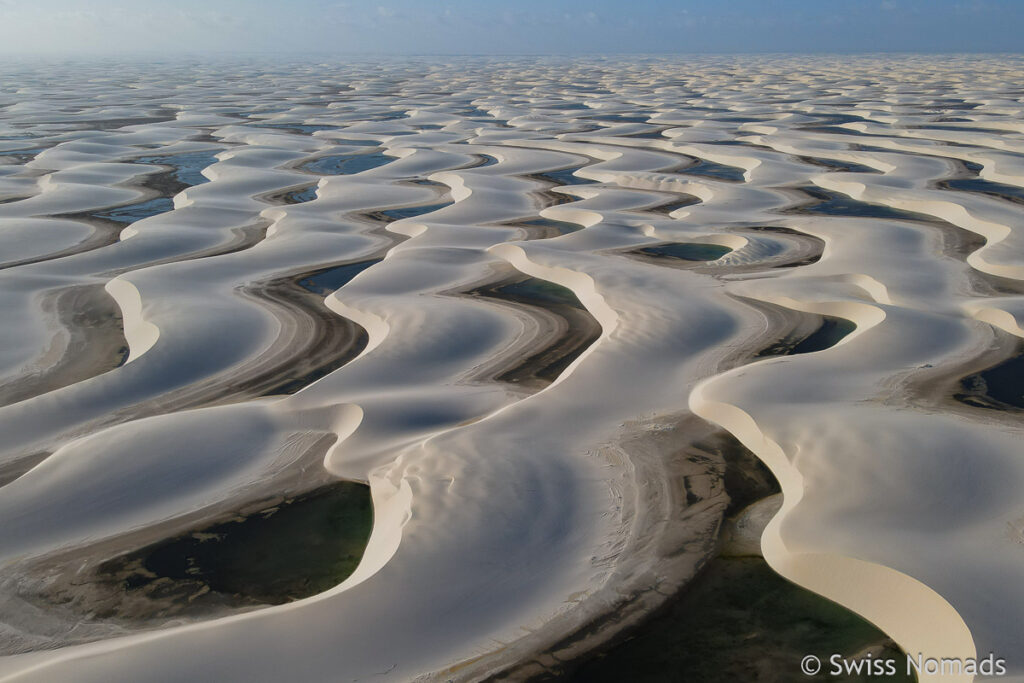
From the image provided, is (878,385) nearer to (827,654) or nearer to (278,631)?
(827,654)

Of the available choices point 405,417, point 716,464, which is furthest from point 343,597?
point 716,464

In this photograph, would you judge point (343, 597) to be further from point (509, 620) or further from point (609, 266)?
point (609, 266)

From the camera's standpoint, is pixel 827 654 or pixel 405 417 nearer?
pixel 827 654

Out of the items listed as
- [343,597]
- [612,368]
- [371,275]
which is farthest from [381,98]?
[343,597]

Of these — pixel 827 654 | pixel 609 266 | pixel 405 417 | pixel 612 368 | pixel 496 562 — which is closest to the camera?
pixel 827 654

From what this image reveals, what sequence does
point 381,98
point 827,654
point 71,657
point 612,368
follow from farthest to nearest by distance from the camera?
point 381,98 < point 612,368 < point 827,654 < point 71,657

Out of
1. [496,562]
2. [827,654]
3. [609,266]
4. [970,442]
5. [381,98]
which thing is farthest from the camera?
[381,98]
